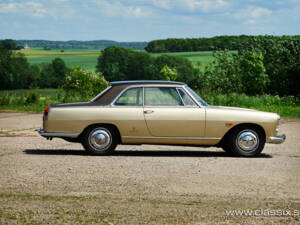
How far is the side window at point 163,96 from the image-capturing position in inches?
409

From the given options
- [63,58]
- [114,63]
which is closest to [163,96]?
[114,63]

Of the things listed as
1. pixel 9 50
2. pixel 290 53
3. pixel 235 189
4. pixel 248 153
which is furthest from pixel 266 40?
pixel 9 50

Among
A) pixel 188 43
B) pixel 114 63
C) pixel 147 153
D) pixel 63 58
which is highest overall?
pixel 188 43

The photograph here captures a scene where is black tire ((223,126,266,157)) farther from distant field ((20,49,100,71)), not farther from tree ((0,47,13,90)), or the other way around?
distant field ((20,49,100,71))

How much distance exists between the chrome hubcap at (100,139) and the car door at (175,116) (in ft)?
2.72

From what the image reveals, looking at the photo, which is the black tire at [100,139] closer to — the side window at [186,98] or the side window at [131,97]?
the side window at [131,97]

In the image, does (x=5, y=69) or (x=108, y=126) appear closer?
(x=108, y=126)

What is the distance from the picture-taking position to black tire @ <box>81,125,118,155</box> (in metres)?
10.4

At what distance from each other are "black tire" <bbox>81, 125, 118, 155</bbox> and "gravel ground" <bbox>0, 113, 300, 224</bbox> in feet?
0.73

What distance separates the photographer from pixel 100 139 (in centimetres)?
1038

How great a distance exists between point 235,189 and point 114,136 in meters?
3.59

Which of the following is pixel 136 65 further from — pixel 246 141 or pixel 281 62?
pixel 246 141

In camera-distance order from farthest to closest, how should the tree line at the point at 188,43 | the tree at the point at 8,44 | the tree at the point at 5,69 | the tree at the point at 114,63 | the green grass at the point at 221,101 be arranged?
1. the tree at the point at 8,44
2. the tree at the point at 5,69
3. the tree at the point at 114,63
4. the tree line at the point at 188,43
5. the green grass at the point at 221,101

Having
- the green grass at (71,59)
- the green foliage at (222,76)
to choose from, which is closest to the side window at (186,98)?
the green foliage at (222,76)
